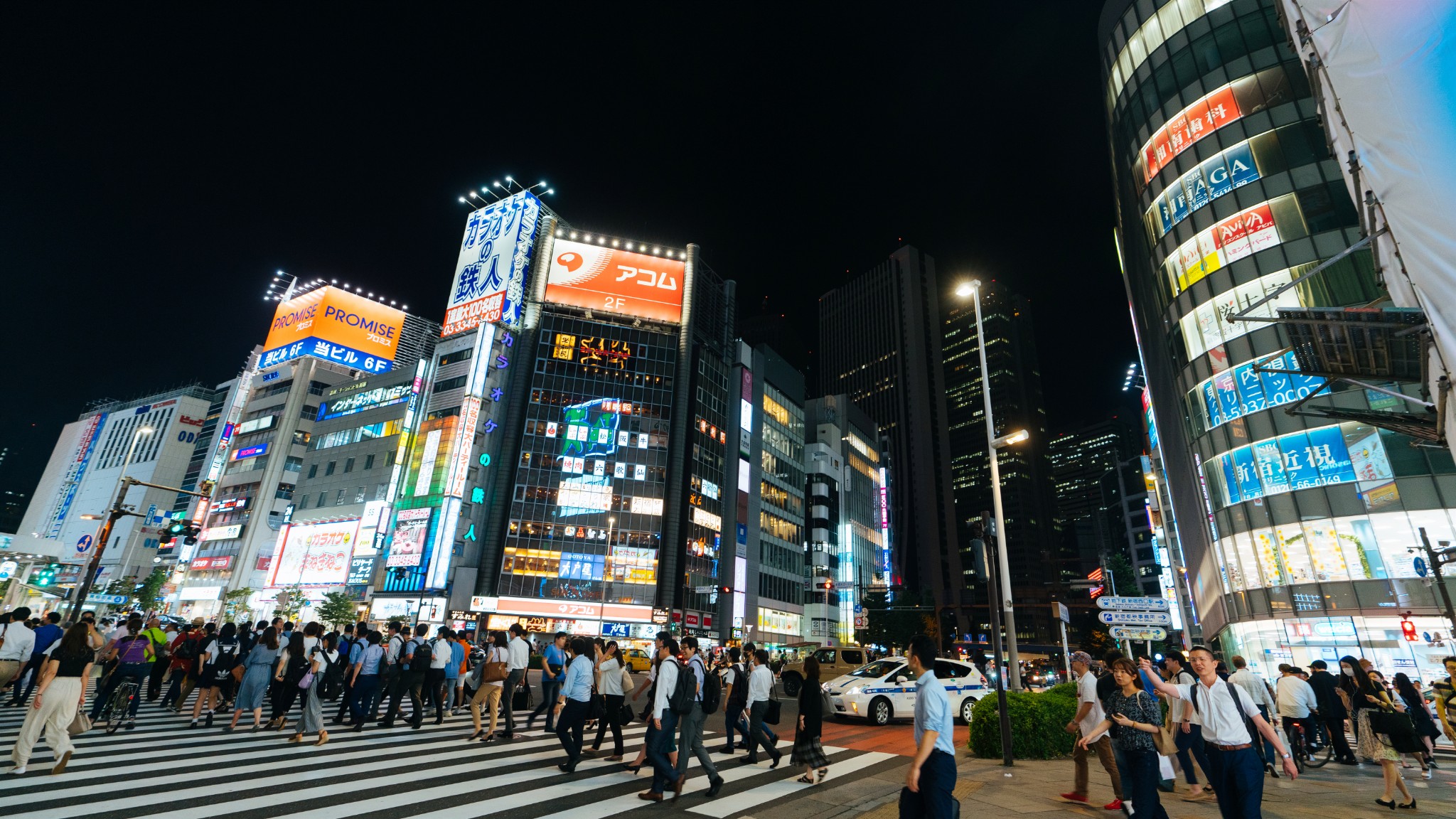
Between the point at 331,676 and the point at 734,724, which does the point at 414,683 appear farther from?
the point at 734,724

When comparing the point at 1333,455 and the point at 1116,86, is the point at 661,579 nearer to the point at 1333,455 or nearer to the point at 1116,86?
the point at 1333,455

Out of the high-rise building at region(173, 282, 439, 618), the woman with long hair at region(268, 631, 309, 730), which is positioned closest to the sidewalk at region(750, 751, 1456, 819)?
the woman with long hair at region(268, 631, 309, 730)

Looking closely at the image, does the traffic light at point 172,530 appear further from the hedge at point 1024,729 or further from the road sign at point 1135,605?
the road sign at point 1135,605

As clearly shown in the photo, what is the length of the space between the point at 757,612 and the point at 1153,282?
48001 mm

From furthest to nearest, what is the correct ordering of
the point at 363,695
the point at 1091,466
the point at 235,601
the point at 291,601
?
the point at 1091,466, the point at 235,601, the point at 291,601, the point at 363,695

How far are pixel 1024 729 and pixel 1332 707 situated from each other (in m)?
6.15

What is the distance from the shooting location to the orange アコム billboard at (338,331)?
78.1m

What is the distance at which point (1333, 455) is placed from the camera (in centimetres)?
2569

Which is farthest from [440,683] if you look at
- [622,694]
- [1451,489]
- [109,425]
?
[109,425]

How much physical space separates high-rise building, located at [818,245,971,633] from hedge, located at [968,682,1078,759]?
4627 inches

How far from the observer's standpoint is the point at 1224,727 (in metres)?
5.45

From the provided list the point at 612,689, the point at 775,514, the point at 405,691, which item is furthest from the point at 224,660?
the point at 775,514

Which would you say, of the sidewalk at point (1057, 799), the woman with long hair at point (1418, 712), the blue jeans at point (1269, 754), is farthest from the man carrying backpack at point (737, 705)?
the woman with long hair at point (1418, 712)

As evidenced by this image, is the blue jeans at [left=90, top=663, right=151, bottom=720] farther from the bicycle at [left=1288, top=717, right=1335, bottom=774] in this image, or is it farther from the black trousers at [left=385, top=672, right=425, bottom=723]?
the bicycle at [left=1288, top=717, right=1335, bottom=774]
